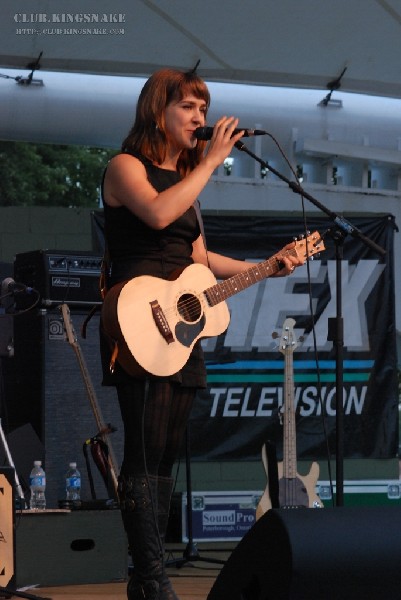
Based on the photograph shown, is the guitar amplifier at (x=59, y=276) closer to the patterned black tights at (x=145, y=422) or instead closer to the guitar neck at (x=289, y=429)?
the guitar neck at (x=289, y=429)

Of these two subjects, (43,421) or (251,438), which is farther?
(251,438)

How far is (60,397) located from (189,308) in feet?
8.11

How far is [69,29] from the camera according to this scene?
6.61 metres

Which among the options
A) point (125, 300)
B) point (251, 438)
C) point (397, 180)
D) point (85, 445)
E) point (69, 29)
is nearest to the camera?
point (125, 300)

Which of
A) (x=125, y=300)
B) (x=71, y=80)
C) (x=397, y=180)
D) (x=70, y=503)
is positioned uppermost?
(x=71, y=80)

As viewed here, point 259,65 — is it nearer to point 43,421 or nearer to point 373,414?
point 373,414

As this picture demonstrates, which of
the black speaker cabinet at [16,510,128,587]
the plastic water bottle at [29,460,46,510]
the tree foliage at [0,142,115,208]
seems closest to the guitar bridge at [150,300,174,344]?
the black speaker cabinet at [16,510,128,587]

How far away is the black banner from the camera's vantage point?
7.05 meters

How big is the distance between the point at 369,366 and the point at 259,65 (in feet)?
6.82

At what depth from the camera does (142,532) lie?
324cm

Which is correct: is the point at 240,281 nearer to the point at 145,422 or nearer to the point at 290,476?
the point at 145,422

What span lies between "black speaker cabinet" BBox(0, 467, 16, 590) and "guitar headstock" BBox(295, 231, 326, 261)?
5.20 feet

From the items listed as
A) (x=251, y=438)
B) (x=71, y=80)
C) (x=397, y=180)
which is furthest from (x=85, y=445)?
(x=397, y=180)

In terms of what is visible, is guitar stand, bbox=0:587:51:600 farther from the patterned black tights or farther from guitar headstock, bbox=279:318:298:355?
guitar headstock, bbox=279:318:298:355
